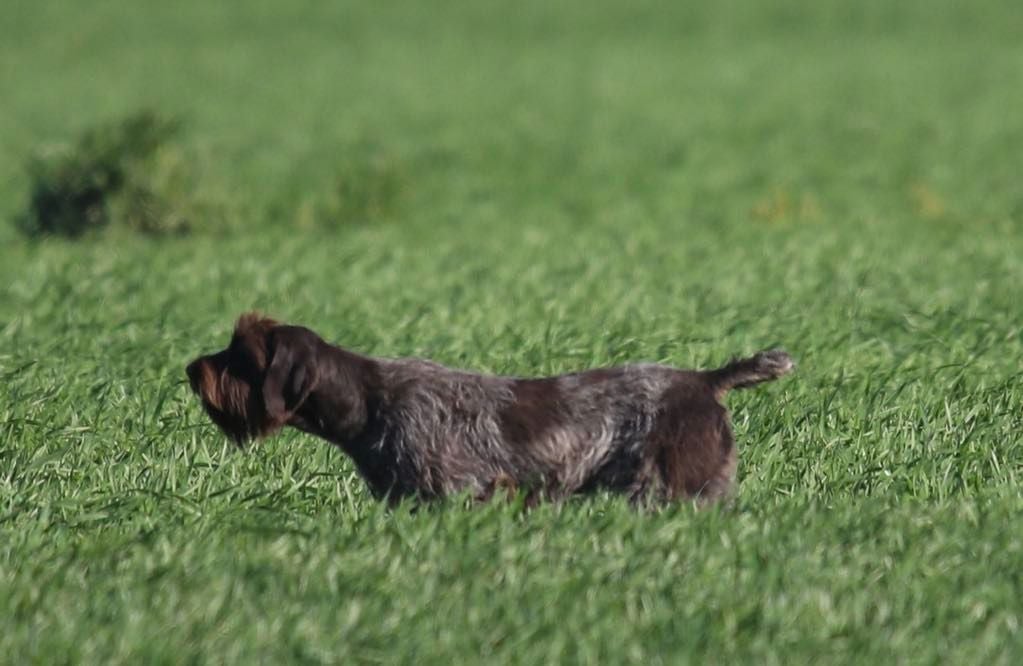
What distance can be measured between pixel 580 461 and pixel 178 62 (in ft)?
97.7

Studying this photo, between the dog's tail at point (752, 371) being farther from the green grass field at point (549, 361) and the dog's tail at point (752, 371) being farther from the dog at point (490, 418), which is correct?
the green grass field at point (549, 361)

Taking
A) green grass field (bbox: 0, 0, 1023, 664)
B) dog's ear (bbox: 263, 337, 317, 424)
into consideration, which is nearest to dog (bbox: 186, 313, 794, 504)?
dog's ear (bbox: 263, 337, 317, 424)

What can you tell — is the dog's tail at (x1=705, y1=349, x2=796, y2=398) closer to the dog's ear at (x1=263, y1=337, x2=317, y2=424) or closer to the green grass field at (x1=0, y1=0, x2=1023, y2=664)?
the green grass field at (x1=0, y1=0, x2=1023, y2=664)

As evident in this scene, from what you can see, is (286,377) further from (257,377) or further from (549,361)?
(549,361)

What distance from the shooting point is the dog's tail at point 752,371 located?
6.87 metres

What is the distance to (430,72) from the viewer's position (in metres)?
33.8

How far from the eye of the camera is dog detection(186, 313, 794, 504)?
683 centimetres

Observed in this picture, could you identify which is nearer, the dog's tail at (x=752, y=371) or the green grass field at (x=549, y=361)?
the green grass field at (x=549, y=361)

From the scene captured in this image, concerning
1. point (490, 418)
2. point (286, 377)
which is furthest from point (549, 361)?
point (286, 377)

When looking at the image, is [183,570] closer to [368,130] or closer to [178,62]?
[368,130]

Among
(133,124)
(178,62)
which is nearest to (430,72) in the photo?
(178,62)

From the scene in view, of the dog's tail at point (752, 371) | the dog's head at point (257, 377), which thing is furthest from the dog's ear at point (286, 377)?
the dog's tail at point (752, 371)

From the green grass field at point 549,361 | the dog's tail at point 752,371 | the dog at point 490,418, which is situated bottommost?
the green grass field at point 549,361

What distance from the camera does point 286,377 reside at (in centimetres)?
691
